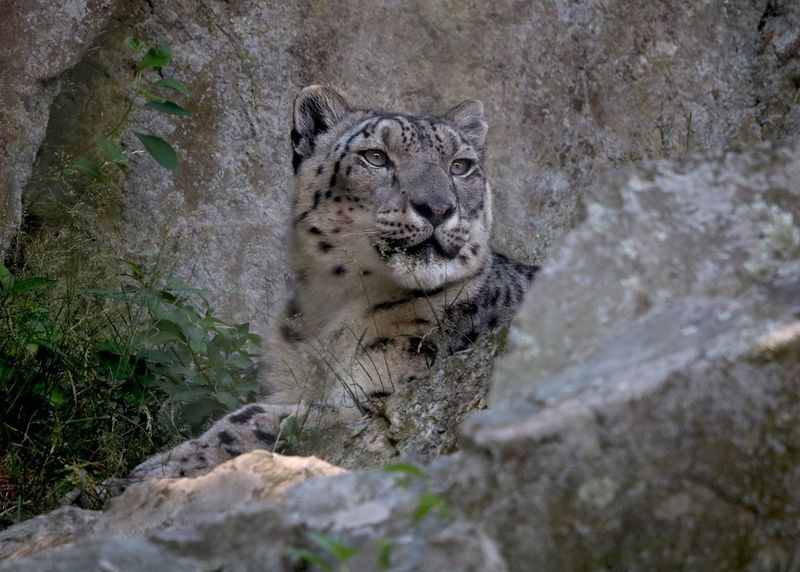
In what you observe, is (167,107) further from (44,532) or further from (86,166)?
(44,532)

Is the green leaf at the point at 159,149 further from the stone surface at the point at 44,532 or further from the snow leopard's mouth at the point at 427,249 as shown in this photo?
the stone surface at the point at 44,532

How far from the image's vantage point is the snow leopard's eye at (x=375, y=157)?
21.0ft

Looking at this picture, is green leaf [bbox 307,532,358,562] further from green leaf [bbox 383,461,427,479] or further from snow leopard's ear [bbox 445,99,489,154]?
snow leopard's ear [bbox 445,99,489,154]

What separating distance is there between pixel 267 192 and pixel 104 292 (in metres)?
2.99

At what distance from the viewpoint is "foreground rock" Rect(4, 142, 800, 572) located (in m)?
2.04

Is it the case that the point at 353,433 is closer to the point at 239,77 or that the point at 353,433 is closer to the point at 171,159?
the point at 171,159

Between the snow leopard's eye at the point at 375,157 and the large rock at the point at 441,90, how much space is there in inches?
65.5

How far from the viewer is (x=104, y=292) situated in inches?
235

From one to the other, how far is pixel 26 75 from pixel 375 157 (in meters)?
2.79

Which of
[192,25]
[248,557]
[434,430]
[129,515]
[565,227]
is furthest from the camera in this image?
[565,227]

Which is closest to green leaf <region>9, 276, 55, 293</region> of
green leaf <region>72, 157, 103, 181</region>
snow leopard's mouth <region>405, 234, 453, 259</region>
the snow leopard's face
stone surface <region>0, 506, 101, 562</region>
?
green leaf <region>72, 157, 103, 181</region>

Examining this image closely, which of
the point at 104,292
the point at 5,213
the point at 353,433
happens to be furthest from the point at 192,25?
the point at 353,433

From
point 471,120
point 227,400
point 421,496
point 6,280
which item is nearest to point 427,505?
point 421,496

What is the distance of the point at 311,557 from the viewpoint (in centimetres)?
210
